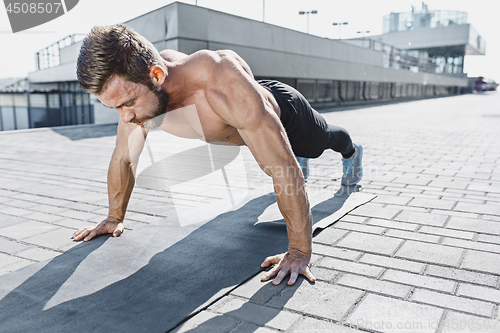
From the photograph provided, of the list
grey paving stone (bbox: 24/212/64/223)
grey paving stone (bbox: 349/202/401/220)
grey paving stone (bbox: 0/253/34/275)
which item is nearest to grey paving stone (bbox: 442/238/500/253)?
grey paving stone (bbox: 349/202/401/220)

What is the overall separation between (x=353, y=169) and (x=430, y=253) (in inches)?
73.6

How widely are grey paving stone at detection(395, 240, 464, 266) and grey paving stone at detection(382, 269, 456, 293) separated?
0.23 meters

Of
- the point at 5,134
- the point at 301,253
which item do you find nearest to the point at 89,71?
the point at 301,253

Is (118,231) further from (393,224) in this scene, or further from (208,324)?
(393,224)

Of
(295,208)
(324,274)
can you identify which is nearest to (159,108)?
(295,208)

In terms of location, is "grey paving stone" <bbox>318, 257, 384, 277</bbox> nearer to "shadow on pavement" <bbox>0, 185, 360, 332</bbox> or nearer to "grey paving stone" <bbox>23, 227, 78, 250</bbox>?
"shadow on pavement" <bbox>0, 185, 360, 332</bbox>

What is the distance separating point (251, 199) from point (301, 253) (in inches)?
61.6

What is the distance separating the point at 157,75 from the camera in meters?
2.14

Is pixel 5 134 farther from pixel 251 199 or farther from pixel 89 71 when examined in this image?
pixel 89 71

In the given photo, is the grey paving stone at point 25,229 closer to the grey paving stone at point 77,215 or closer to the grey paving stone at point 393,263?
the grey paving stone at point 77,215

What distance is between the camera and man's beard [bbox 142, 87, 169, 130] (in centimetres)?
220

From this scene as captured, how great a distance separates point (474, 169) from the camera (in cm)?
501

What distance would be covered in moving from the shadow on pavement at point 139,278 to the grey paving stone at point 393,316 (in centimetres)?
63

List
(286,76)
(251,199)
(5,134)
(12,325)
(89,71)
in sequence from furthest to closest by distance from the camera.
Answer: (286,76) < (5,134) < (251,199) < (89,71) < (12,325)
